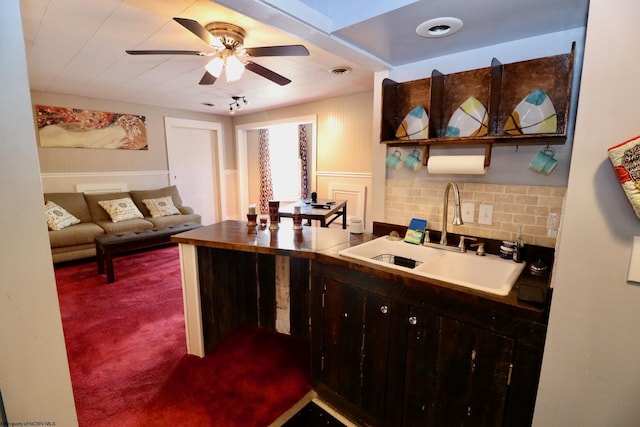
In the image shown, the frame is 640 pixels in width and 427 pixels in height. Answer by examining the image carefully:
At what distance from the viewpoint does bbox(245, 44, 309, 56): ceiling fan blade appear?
6.28ft

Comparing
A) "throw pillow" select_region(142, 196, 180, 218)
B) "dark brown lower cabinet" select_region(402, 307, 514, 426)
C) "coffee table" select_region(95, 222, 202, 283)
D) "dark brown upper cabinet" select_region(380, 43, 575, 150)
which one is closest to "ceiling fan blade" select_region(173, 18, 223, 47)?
"dark brown upper cabinet" select_region(380, 43, 575, 150)

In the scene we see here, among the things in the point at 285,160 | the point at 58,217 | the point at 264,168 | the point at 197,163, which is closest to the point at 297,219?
the point at 58,217

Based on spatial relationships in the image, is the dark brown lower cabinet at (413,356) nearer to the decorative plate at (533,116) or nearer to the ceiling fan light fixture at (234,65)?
the decorative plate at (533,116)

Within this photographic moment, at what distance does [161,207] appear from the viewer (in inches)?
185

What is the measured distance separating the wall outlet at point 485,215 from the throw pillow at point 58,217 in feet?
15.1

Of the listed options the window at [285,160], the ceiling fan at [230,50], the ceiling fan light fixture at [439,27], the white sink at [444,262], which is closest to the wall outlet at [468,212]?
the white sink at [444,262]

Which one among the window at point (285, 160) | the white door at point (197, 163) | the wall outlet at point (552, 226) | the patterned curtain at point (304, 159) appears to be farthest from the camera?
the window at point (285, 160)

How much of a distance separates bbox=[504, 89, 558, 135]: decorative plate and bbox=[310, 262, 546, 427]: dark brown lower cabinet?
0.96m

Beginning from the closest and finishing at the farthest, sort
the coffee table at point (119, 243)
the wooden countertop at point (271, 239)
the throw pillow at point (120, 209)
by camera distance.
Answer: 1. the wooden countertop at point (271, 239)
2. the coffee table at point (119, 243)
3. the throw pillow at point (120, 209)

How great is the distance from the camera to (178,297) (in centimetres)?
297

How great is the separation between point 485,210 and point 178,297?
2.81 meters

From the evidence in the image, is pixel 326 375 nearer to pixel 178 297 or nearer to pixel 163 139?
pixel 178 297

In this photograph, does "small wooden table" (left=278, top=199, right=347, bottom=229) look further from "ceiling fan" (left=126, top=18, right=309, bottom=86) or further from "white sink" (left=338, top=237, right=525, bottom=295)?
"ceiling fan" (left=126, top=18, right=309, bottom=86)

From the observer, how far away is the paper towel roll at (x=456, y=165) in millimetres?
1611
